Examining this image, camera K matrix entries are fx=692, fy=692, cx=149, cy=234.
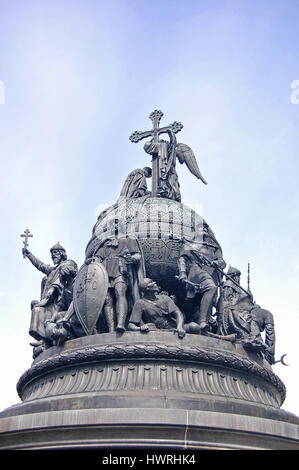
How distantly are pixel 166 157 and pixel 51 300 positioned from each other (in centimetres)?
620

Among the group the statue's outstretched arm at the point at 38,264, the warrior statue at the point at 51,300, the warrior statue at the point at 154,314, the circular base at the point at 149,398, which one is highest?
the statue's outstretched arm at the point at 38,264

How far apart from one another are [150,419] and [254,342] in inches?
175

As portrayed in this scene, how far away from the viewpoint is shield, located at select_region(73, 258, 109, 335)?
54.5 feet

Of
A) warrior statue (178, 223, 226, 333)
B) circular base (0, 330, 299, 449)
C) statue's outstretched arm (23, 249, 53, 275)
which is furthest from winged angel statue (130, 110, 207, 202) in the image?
circular base (0, 330, 299, 449)

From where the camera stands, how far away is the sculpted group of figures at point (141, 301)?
54.4 feet

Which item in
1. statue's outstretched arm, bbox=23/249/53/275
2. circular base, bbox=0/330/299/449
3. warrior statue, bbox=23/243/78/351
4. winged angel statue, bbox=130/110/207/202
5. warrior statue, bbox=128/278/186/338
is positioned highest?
winged angel statue, bbox=130/110/207/202

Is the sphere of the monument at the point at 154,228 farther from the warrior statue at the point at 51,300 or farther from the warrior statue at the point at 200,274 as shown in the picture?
the warrior statue at the point at 51,300

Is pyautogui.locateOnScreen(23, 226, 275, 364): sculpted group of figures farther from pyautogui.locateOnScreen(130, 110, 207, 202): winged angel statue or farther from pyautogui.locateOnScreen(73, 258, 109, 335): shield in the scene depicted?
pyautogui.locateOnScreen(130, 110, 207, 202): winged angel statue

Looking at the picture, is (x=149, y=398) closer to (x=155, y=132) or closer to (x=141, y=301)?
(x=141, y=301)

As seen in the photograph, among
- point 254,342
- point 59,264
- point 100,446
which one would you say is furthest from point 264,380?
point 59,264

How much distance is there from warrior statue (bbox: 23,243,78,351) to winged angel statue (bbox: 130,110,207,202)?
4032mm

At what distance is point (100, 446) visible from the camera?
1327cm

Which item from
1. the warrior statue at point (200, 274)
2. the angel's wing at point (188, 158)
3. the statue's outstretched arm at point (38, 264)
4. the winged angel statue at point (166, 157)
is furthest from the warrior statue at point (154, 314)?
the angel's wing at point (188, 158)
